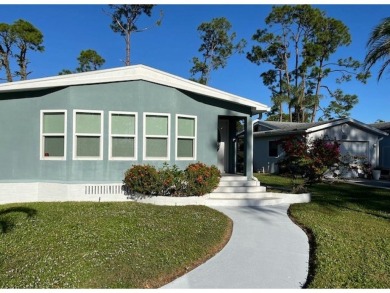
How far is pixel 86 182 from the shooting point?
984cm

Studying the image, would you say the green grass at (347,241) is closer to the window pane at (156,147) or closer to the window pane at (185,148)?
the window pane at (185,148)

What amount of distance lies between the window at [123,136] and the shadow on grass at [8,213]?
2.81 m

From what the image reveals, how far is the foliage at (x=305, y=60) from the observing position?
3519 centimetres

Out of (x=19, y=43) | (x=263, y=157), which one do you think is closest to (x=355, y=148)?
(x=263, y=157)

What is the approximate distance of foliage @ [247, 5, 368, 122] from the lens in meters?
35.2

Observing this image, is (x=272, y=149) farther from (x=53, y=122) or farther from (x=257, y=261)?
(x=257, y=261)

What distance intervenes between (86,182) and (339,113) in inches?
1399

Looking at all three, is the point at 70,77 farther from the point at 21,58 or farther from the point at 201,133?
the point at 21,58

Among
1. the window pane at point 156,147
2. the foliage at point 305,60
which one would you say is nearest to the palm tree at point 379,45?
the window pane at point 156,147

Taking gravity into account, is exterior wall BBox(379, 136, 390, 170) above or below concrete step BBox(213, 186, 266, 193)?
above

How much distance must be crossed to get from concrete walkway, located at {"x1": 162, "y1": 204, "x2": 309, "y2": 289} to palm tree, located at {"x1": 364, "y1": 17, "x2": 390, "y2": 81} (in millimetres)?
5255

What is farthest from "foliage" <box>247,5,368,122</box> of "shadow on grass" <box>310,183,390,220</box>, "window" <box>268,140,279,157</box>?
"shadow on grass" <box>310,183,390,220</box>

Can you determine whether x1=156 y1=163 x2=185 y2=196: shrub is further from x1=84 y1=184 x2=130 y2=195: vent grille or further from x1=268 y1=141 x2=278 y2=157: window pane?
x1=268 y1=141 x2=278 y2=157: window pane

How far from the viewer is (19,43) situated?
30.3m
